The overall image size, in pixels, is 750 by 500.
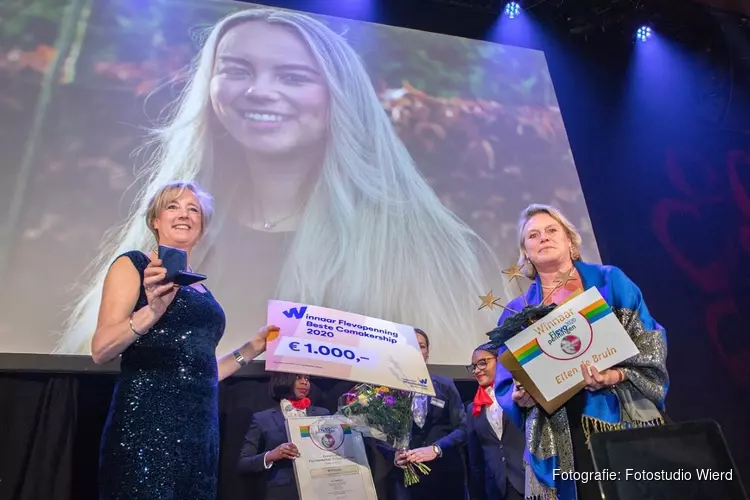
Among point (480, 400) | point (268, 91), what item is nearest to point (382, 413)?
point (480, 400)

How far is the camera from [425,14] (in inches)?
170

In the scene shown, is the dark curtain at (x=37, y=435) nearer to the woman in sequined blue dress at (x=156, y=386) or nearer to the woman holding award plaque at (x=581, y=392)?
the woman in sequined blue dress at (x=156, y=386)

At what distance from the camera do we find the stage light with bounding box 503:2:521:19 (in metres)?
4.62

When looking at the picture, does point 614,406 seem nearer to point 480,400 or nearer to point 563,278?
point 563,278

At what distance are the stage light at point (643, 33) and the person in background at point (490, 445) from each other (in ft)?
11.4

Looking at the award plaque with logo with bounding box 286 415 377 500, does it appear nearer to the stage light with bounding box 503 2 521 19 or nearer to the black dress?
the black dress

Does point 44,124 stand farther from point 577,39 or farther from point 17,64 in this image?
point 577,39

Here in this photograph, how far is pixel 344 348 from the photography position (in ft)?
8.08

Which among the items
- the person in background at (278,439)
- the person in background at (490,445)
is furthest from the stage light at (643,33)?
the person in background at (278,439)

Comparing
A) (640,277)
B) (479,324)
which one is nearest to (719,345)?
(640,277)

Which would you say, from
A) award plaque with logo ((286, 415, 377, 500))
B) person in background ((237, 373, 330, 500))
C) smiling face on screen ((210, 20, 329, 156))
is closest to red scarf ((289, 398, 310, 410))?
person in background ((237, 373, 330, 500))

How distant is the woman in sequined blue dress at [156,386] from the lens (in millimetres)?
1734

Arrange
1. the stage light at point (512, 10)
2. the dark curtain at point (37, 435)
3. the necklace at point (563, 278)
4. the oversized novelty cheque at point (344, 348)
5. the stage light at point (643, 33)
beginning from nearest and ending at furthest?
the necklace at point (563, 278)
the oversized novelty cheque at point (344, 348)
the dark curtain at point (37, 435)
the stage light at point (512, 10)
the stage light at point (643, 33)

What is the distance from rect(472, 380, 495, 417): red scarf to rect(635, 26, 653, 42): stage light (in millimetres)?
3539
